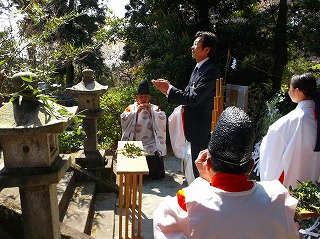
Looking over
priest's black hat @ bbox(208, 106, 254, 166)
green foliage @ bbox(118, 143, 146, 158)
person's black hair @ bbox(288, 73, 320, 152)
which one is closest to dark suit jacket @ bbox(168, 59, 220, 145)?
green foliage @ bbox(118, 143, 146, 158)

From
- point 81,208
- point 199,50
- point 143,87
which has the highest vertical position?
point 199,50

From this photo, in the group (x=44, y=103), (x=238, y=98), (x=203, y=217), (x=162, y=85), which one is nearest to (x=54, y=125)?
(x=44, y=103)

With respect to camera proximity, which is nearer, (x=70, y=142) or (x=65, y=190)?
(x=65, y=190)

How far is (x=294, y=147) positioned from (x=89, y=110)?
3457 mm

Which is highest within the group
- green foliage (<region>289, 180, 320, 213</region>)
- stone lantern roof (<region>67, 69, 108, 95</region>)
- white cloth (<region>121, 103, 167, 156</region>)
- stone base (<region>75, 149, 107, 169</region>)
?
stone lantern roof (<region>67, 69, 108, 95</region>)

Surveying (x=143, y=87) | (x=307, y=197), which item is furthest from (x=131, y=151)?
(x=307, y=197)

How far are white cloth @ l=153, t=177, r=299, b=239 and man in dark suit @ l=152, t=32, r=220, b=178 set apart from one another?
2433 millimetres

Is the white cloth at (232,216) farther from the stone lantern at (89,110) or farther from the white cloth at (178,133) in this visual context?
the stone lantern at (89,110)

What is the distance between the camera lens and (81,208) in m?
4.57

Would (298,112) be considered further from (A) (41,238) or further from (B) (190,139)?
(A) (41,238)

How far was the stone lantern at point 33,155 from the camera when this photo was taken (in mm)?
2217

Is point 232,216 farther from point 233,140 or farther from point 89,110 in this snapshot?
point 89,110

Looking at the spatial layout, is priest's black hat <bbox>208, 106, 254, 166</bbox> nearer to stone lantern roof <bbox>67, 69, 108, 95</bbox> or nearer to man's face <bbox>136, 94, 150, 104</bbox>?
stone lantern roof <bbox>67, 69, 108, 95</bbox>

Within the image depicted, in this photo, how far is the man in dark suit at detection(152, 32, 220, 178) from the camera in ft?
12.8
